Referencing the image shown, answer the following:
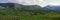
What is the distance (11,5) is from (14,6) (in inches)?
1.6

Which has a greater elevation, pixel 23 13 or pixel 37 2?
pixel 37 2

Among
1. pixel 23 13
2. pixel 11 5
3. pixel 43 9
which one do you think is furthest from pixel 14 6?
pixel 43 9

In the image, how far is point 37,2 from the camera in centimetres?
170

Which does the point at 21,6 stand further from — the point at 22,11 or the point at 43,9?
the point at 43,9

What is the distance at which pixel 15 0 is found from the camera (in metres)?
1.70

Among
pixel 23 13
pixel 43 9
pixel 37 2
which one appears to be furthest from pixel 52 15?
pixel 23 13

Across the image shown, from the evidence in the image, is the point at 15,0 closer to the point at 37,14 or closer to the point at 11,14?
the point at 11,14

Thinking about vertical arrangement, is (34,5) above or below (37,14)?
above

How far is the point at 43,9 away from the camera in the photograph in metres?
1.70

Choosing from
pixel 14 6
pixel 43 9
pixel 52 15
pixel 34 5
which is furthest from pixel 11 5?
pixel 52 15

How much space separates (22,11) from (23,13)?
0.03 m

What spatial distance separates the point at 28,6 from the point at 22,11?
98 millimetres

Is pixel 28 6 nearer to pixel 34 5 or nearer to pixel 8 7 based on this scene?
pixel 34 5

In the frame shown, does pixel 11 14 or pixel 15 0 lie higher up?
pixel 15 0
